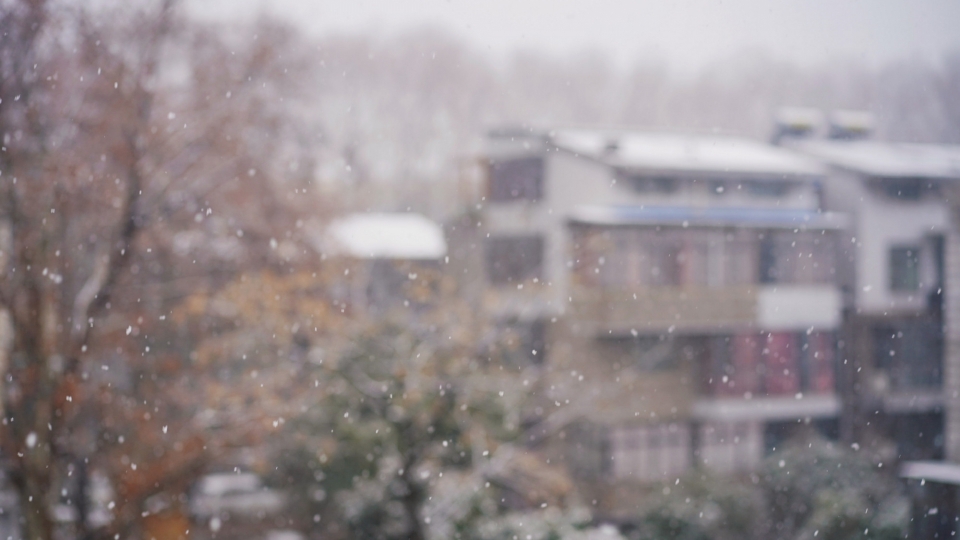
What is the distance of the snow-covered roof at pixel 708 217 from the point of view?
3031 millimetres

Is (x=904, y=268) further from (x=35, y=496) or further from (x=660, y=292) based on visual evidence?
(x=35, y=496)

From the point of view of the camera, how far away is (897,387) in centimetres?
255

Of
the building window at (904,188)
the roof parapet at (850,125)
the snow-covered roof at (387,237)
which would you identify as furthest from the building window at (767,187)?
the snow-covered roof at (387,237)

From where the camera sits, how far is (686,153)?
340 centimetres

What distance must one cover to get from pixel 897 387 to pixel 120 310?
3.58 metres

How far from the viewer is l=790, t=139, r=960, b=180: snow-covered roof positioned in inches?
92.8

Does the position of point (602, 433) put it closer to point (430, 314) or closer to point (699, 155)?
point (430, 314)

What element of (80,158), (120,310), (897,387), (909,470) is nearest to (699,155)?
(897,387)

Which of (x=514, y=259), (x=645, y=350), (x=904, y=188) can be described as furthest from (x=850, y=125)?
(x=514, y=259)

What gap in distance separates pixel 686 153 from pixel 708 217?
362 millimetres

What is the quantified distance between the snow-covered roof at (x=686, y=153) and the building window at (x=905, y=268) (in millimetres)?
501

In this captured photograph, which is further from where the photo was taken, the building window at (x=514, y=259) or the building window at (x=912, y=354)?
the building window at (x=514, y=259)

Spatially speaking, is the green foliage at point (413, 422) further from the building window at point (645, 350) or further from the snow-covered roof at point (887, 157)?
the snow-covered roof at point (887, 157)

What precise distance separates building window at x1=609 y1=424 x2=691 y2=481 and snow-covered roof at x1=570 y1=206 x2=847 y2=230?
3.89 ft
